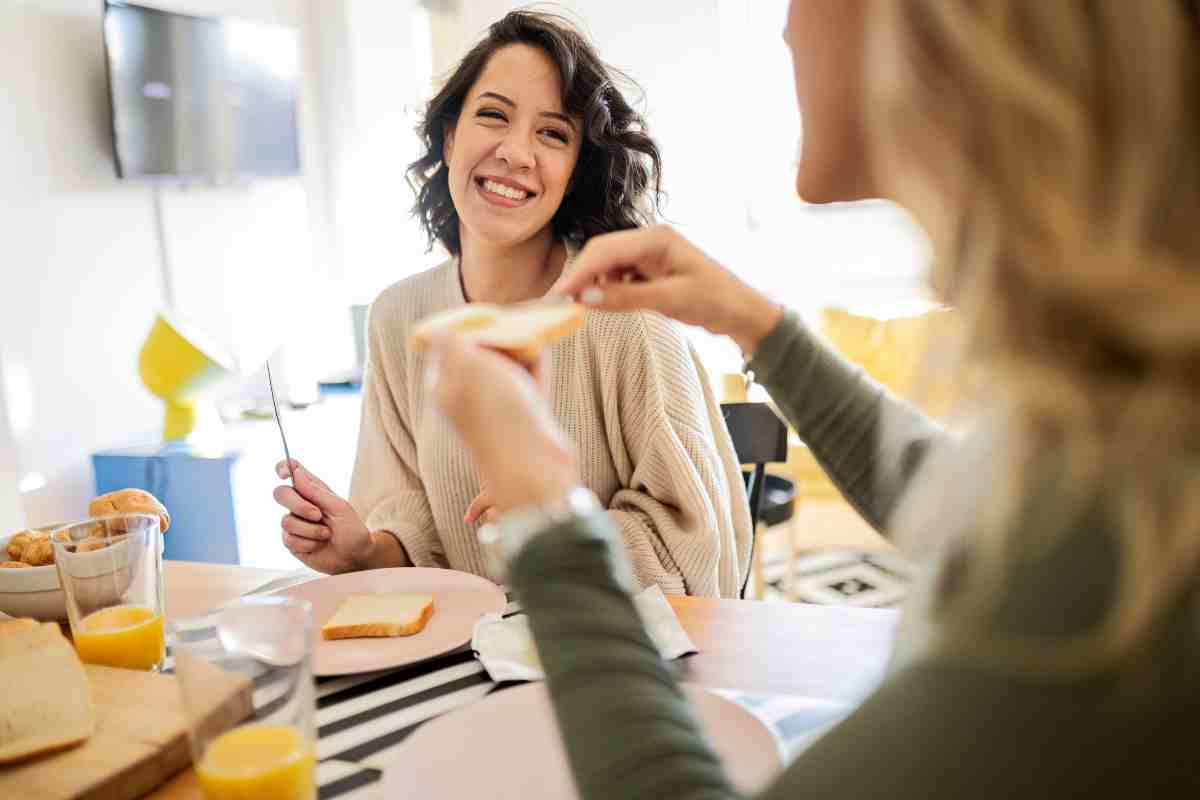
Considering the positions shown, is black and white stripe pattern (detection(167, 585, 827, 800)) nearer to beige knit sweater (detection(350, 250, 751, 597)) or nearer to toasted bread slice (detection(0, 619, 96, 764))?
toasted bread slice (detection(0, 619, 96, 764))

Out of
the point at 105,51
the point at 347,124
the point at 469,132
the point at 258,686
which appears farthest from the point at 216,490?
the point at 258,686

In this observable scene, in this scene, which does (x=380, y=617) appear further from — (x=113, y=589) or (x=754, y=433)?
(x=754, y=433)

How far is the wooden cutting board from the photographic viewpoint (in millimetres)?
674

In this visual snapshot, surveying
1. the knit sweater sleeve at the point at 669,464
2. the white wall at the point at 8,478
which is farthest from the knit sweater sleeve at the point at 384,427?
the white wall at the point at 8,478

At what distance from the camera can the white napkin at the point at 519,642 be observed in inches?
36.3

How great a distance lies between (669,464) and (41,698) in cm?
86

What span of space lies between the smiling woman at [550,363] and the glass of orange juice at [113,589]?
0.35 m

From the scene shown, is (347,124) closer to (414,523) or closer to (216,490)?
(216,490)

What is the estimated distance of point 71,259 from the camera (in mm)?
2914

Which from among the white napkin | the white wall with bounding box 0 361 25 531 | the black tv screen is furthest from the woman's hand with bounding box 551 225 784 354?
the black tv screen

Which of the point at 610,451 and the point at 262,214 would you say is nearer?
the point at 610,451

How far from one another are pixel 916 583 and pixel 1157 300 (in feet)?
0.59

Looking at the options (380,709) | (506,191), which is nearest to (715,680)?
(380,709)

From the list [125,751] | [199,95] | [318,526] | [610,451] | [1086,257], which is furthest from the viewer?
[199,95]
